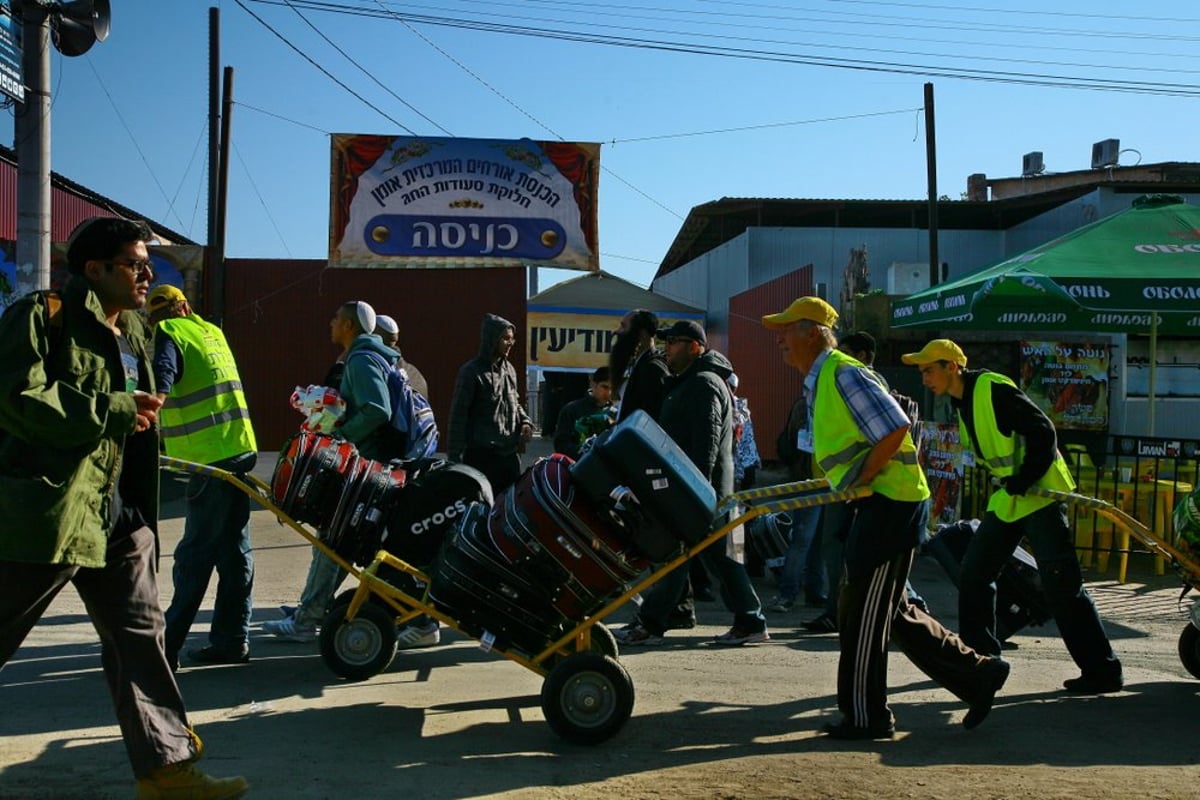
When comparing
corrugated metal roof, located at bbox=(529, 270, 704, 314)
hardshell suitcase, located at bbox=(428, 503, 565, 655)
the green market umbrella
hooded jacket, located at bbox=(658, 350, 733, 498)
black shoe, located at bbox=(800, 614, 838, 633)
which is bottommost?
black shoe, located at bbox=(800, 614, 838, 633)

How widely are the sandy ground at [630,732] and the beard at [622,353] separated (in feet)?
5.85

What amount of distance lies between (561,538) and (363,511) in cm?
153

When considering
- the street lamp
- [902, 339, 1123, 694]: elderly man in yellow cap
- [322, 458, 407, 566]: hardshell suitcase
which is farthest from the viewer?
the street lamp

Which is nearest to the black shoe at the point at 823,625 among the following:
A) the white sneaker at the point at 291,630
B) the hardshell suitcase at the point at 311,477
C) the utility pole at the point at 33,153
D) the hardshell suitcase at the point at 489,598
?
the hardshell suitcase at the point at 489,598

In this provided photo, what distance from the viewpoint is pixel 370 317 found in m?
6.77

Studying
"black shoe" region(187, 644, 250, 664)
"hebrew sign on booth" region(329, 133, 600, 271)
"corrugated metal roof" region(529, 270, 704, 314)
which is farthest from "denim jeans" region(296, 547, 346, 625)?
"corrugated metal roof" region(529, 270, 704, 314)

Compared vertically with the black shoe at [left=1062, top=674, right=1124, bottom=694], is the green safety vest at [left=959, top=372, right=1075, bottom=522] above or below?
above

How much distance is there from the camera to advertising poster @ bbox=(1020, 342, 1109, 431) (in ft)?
49.6

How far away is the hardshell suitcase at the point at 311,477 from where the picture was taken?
5.77 metres

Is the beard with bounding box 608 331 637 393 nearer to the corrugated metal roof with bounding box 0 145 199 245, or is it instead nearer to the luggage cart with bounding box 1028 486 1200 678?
the luggage cart with bounding box 1028 486 1200 678

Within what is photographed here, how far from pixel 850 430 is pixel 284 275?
1278 cm

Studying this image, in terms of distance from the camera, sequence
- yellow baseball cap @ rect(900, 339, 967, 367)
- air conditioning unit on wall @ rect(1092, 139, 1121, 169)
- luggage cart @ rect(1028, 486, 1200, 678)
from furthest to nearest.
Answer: air conditioning unit on wall @ rect(1092, 139, 1121, 169) → yellow baseball cap @ rect(900, 339, 967, 367) → luggage cart @ rect(1028, 486, 1200, 678)

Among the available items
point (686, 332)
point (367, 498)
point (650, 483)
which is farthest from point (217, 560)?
point (686, 332)

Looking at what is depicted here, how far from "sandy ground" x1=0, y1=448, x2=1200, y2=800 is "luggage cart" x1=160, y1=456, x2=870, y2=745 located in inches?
4.9
